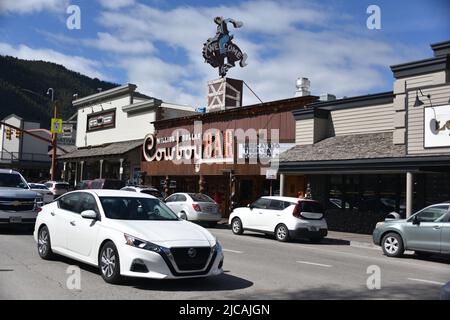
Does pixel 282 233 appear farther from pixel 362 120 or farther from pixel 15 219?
pixel 15 219

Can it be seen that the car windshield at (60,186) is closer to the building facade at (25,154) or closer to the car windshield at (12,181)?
the car windshield at (12,181)

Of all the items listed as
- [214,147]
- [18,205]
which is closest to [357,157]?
[214,147]

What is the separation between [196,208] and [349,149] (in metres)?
6.66

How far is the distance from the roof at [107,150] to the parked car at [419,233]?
23.7 meters

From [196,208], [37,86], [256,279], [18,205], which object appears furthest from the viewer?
[37,86]

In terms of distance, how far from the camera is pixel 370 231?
20.7m

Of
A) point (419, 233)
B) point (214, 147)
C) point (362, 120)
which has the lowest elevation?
point (419, 233)

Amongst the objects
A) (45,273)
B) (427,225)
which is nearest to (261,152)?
(427,225)

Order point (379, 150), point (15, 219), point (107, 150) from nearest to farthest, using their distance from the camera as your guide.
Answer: point (15, 219) → point (379, 150) → point (107, 150)

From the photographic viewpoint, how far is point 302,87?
2694 cm

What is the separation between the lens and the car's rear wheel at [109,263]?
26.7 feet

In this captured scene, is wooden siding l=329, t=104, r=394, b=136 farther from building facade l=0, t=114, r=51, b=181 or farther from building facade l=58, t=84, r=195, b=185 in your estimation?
building facade l=0, t=114, r=51, b=181
